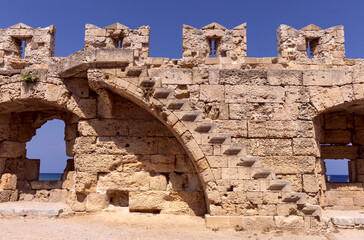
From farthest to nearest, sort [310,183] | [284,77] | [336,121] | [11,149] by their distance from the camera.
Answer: [336,121] < [11,149] < [284,77] < [310,183]

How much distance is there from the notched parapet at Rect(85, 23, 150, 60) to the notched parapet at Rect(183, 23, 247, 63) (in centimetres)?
129

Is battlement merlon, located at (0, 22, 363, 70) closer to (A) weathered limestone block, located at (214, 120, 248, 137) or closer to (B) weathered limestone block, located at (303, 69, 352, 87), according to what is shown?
(B) weathered limestone block, located at (303, 69, 352, 87)

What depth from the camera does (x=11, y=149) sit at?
29.2 ft

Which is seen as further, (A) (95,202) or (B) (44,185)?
(B) (44,185)

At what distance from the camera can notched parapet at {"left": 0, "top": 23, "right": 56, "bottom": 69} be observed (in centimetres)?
974

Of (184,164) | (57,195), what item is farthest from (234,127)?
(57,195)

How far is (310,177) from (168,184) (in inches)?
128

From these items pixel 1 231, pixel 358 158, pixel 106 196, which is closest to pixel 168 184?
pixel 106 196

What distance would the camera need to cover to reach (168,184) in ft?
24.0

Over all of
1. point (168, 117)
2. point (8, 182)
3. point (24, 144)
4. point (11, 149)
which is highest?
point (168, 117)

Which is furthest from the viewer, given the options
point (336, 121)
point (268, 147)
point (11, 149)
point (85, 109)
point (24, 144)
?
point (24, 144)

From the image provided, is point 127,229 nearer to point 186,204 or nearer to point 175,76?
point 186,204

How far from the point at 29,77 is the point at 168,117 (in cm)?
360

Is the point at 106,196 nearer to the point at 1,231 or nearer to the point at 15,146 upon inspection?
the point at 1,231
